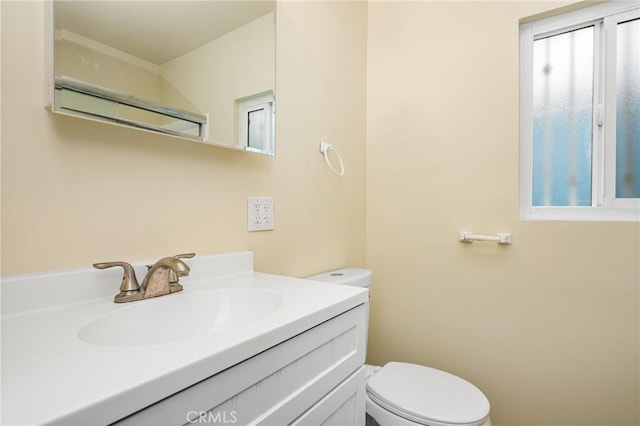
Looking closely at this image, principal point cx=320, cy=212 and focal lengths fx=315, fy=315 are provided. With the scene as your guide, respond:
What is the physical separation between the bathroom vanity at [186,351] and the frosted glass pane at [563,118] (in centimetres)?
111

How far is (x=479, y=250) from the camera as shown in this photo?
1.42m

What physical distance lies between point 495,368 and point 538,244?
1.89 feet

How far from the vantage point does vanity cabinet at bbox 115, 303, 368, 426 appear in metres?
0.44

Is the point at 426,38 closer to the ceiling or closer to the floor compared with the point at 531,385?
closer to the ceiling

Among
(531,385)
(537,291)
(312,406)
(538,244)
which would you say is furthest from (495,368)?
(312,406)

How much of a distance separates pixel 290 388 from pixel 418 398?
728mm

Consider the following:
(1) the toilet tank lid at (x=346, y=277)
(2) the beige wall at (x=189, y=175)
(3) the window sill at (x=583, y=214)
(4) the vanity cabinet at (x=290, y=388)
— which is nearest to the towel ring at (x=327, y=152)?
(2) the beige wall at (x=189, y=175)

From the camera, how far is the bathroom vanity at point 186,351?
0.37m

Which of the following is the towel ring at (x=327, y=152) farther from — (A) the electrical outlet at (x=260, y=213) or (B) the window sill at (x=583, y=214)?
(B) the window sill at (x=583, y=214)

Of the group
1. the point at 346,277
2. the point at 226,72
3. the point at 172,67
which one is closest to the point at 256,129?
the point at 226,72

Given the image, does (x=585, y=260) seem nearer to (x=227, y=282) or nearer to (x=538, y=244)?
(x=538, y=244)

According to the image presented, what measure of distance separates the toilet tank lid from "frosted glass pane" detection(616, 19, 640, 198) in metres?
1.06

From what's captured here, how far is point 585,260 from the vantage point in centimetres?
123
